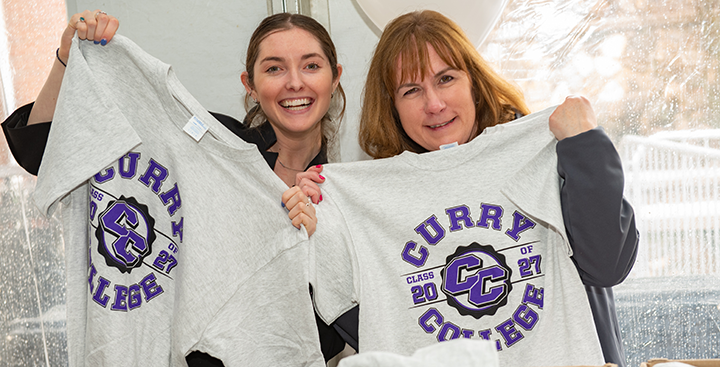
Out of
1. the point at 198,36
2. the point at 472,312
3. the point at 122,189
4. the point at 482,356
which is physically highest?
the point at 198,36

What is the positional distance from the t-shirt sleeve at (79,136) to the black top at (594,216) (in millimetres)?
156

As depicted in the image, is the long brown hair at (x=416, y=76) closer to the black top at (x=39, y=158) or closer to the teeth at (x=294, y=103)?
the teeth at (x=294, y=103)

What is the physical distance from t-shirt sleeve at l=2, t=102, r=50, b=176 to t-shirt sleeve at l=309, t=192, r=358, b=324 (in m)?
0.74

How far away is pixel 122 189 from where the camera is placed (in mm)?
1184

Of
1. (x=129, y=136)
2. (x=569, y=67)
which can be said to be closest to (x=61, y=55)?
(x=129, y=136)

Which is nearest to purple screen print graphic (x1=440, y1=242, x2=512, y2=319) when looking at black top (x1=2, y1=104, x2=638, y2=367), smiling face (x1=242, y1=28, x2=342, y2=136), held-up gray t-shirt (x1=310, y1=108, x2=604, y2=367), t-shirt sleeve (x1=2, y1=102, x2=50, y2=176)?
held-up gray t-shirt (x1=310, y1=108, x2=604, y2=367)

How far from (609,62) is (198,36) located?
1.49m

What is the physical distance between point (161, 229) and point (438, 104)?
0.74 m

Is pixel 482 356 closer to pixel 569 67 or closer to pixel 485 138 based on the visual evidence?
pixel 485 138

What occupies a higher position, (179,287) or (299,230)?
(299,230)

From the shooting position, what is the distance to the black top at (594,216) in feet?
3.38

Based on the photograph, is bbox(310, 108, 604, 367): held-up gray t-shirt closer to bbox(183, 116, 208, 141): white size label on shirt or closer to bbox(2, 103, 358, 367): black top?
bbox(2, 103, 358, 367): black top

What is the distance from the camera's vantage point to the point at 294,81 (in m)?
1.37

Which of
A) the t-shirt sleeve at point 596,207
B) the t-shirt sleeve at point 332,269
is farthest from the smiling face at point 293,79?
the t-shirt sleeve at point 596,207
